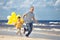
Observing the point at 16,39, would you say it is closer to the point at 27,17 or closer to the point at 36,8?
the point at 27,17

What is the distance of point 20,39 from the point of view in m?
11.1

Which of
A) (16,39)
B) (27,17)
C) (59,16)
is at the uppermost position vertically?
(27,17)

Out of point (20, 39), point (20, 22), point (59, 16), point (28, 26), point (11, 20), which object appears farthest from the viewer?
point (59, 16)

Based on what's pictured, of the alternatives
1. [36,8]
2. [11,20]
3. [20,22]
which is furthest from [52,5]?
[20,22]

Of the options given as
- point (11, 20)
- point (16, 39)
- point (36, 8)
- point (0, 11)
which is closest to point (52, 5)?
point (36, 8)

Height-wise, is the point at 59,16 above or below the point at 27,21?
below

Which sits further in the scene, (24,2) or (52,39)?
(24,2)

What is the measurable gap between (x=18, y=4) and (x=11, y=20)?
52.2 ft

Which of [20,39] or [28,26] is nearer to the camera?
[20,39]

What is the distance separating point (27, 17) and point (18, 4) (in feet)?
64.1

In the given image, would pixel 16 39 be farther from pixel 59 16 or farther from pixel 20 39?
pixel 59 16

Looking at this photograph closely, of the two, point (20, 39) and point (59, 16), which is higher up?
point (20, 39)

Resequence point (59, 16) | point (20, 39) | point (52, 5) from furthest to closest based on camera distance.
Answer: point (52, 5), point (59, 16), point (20, 39)

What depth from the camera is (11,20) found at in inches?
625
